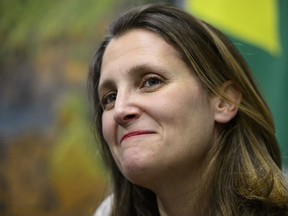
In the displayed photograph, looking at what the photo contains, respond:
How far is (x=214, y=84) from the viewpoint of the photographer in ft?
4.05

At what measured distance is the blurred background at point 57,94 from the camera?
2.01 m

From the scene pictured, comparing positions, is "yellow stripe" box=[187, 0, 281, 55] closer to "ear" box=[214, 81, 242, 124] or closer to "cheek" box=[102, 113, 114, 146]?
"ear" box=[214, 81, 242, 124]

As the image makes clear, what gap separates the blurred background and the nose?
86 centimetres

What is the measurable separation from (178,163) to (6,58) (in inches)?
49.9

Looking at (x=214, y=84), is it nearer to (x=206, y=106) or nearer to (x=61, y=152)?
(x=206, y=106)

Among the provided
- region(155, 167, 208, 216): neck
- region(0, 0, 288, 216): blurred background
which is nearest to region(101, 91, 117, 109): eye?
region(155, 167, 208, 216): neck

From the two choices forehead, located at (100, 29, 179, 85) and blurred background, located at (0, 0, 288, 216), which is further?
blurred background, located at (0, 0, 288, 216)

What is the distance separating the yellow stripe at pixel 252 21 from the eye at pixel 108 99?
83cm

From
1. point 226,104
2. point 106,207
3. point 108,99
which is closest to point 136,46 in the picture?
point 108,99

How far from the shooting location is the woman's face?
115 centimetres

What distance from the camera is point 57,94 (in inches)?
83.8

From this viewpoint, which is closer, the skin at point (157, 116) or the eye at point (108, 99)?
the skin at point (157, 116)

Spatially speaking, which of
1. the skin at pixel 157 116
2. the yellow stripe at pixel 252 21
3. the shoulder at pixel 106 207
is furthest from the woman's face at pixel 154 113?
the yellow stripe at pixel 252 21

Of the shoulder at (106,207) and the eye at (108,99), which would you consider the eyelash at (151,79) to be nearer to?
the eye at (108,99)
